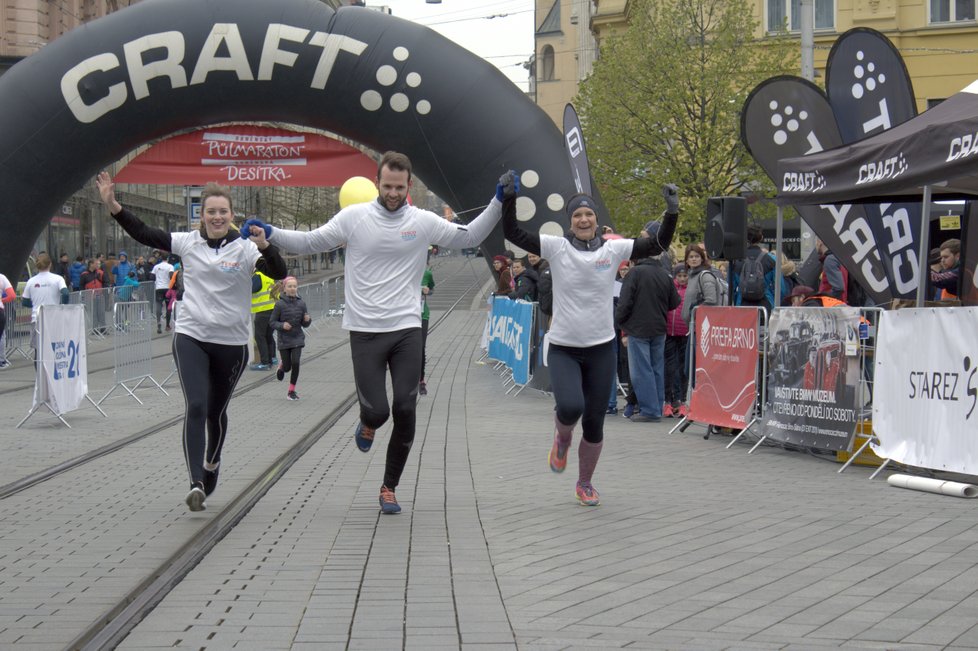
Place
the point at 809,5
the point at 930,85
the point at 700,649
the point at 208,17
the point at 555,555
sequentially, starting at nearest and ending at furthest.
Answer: the point at 700,649 < the point at 555,555 < the point at 208,17 < the point at 809,5 < the point at 930,85

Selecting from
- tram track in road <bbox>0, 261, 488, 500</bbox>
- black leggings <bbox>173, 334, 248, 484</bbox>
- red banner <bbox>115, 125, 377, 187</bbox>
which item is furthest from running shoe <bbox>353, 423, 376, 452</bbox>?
red banner <bbox>115, 125, 377, 187</bbox>

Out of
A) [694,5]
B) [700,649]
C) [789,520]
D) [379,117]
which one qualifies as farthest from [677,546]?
[694,5]

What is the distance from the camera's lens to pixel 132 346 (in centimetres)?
1546

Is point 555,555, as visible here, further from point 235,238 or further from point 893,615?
point 235,238

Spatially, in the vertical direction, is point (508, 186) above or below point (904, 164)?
below

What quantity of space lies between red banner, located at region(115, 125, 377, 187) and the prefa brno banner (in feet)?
35.9

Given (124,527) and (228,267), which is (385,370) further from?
(124,527)

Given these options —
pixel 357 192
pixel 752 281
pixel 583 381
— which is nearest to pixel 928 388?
pixel 583 381

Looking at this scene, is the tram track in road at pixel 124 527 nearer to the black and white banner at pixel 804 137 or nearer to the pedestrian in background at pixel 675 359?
the pedestrian in background at pixel 675 359

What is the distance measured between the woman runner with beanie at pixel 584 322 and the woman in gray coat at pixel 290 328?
775 centimetres

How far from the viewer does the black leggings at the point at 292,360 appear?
1493cm

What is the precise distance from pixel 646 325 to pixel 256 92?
26.4 feet

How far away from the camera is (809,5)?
21.1 m

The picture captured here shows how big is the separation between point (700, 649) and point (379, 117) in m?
14.6
